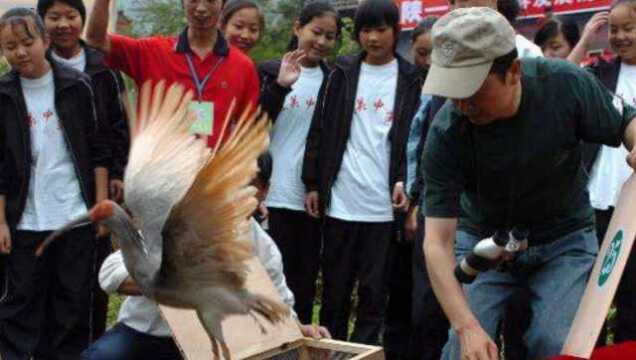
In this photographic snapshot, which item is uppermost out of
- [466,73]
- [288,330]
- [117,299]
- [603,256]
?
[466,73]

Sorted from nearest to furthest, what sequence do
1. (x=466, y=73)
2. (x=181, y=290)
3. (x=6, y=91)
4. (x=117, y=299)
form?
(x=466, y=73) → (x=181, y=290) → (x=6, y=91) → (x=117, y=299)

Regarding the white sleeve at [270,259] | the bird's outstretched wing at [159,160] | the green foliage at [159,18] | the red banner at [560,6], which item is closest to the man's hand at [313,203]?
the white sleeve at [270,259]

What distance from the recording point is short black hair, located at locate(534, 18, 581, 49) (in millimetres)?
6164

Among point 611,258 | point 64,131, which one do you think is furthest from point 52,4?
point 611,258

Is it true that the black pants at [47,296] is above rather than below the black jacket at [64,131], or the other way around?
below

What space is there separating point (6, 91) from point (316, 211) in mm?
1672

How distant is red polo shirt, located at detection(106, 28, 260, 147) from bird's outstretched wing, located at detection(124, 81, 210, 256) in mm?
1215

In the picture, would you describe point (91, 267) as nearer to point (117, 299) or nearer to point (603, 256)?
point (117, 299)

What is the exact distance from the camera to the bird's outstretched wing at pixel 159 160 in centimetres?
335

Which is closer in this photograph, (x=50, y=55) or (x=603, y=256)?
(x=603, y=256)

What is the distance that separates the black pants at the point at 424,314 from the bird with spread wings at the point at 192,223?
58.3 inches

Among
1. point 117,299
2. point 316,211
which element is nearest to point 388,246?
point 316,211

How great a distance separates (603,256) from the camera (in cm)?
328

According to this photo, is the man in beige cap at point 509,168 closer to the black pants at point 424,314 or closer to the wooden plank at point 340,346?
the wooden plank at point 340,346
